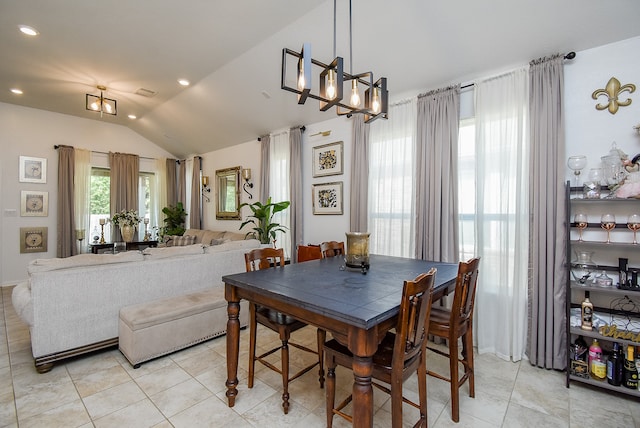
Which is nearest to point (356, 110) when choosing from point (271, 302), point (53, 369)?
point (271, 302)

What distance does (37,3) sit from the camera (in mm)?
2670

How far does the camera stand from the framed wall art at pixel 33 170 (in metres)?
5.17

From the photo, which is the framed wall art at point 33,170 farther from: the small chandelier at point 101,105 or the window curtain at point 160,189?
the small chandelier at point 101,105

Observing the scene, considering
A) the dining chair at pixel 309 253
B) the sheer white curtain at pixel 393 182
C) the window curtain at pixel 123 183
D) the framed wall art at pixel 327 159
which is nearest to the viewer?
the sheer white curtain at pixel 393 182

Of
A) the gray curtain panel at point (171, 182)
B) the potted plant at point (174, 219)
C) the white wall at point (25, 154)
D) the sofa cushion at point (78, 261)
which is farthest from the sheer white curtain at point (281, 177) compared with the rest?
the white wall at point (25, 154)

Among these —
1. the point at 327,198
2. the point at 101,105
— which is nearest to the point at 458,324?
the point at 327,198

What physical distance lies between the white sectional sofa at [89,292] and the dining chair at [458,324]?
2145 millimetres

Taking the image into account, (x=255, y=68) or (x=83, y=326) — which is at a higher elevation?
(x=255, y=68)

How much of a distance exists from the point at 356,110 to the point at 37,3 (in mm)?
3215

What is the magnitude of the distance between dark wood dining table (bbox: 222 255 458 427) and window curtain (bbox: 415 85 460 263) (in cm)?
66

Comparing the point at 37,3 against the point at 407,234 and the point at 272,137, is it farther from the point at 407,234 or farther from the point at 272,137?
the point at 407,234

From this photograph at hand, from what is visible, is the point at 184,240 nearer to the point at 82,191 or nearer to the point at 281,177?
the point at 82,191

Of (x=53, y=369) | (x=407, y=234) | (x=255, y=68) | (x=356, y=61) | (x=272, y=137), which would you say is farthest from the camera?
(x=272, y=137)

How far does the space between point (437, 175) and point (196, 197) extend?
Answer: 550 cm
